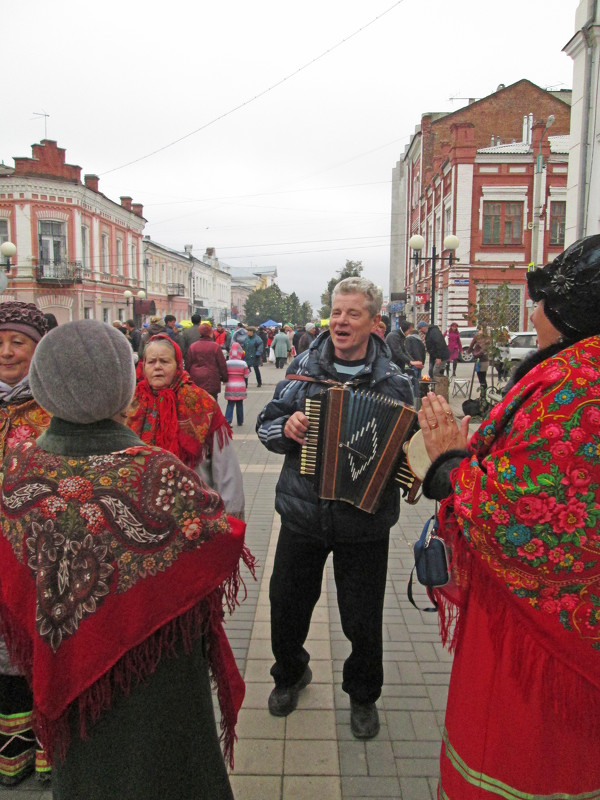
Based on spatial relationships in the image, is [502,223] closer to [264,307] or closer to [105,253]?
[105,253]

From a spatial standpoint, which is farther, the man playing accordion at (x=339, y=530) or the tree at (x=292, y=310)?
the tree at (x=292, y=310)

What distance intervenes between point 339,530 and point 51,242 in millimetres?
36320

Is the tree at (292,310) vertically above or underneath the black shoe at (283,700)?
above

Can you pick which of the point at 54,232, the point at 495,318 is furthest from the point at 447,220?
the point at 495,318

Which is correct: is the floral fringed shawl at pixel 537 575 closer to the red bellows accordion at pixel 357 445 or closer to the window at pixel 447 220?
the red bellows accordion at pixel 357 445

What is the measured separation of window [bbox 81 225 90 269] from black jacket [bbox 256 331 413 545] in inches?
1428

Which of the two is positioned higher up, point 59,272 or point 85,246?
point 85,246

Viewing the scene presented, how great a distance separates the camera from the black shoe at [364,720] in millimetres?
2785

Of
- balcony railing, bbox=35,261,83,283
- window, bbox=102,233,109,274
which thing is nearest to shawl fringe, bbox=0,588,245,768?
balcony railing, bbox=35,261,83,283

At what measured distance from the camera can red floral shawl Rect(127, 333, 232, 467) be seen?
3.27 m

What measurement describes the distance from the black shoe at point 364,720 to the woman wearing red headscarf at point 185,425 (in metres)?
1.11

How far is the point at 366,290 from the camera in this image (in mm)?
2883

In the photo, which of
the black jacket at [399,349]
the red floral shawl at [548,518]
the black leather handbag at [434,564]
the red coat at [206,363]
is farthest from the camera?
the black jacket at [399,349]

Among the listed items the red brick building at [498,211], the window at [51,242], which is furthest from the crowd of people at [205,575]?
the window at [51,242]
